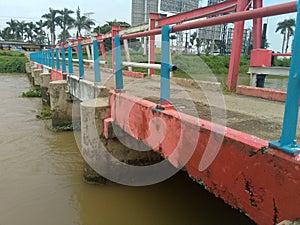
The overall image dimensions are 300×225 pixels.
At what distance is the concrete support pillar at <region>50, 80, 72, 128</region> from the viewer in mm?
7918

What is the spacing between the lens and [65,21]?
56844 mm

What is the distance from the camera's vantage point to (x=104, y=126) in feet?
14.0

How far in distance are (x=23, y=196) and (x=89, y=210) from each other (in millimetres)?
1198

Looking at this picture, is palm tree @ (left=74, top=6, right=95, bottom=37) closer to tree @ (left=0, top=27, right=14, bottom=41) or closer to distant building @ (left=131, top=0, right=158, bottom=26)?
tree @ (left=0, top=27, right=14, bottom=41)

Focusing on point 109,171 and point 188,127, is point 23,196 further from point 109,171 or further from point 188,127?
point 188,127

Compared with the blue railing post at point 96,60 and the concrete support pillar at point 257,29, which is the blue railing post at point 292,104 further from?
the concrete support pillar at point 257,29

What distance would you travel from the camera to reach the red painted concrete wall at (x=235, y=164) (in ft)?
5.01

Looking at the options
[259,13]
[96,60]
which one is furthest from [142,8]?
[259,13]

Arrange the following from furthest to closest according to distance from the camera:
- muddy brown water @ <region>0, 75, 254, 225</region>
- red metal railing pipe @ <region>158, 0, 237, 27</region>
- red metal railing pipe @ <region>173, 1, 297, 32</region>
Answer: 1. red metal railing pipe @ <region>158, 0, 237, 27</region>
2. muddy brown water @ <region>0, 75, 254, 225</region>
3. red metal railing pipe @ <region>173, 1, 297, 32</region>

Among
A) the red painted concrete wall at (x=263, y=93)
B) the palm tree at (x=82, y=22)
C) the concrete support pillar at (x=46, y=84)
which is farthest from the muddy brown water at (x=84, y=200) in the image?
the palm tree at (x=82, y=22)

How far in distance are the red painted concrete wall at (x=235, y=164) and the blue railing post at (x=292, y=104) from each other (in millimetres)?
57

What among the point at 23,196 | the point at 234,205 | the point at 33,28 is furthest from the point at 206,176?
the point at 33,28

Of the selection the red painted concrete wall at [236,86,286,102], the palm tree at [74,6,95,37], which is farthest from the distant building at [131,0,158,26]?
the palm tree at [74,6,95,37]

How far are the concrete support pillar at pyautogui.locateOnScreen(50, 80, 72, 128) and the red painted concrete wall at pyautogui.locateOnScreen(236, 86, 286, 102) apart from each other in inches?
195
